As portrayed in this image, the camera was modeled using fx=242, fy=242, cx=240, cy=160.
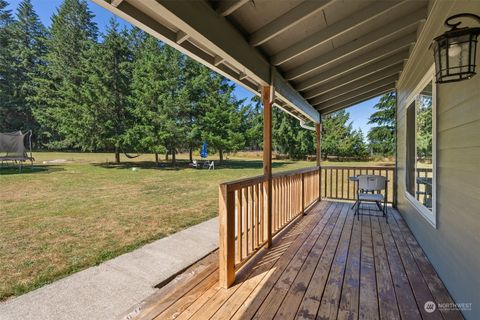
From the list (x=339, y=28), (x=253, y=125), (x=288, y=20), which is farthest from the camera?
(x=253, y=125)

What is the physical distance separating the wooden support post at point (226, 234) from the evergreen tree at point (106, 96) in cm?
1376

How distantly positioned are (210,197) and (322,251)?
4049mm

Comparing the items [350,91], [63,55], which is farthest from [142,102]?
[350,91]

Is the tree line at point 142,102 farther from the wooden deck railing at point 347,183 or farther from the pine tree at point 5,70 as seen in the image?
the wooden deck railing at point 347,183

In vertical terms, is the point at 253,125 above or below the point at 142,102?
below

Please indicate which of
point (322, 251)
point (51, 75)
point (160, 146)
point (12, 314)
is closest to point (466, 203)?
point (322, 251)

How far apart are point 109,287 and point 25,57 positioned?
99.3 feet

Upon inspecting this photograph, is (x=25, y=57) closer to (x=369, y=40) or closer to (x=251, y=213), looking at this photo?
(x=251, y=213)

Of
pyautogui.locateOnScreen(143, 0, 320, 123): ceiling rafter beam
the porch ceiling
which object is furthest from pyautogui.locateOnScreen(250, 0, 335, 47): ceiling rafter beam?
pyautogui.locateOnScreen(143, 0, 320, 123): ceiling rafter beam

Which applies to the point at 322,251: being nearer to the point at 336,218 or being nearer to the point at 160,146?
the point at 336,218

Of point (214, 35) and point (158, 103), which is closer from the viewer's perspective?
point (214, 35)

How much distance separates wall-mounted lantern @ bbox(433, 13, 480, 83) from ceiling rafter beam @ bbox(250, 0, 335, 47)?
84cm

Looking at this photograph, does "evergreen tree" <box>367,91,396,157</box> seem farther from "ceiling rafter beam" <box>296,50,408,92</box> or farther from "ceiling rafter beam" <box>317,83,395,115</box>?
"ceiling rafter beam" <box>296,50,408,92</box>

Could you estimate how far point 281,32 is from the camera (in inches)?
86.6
